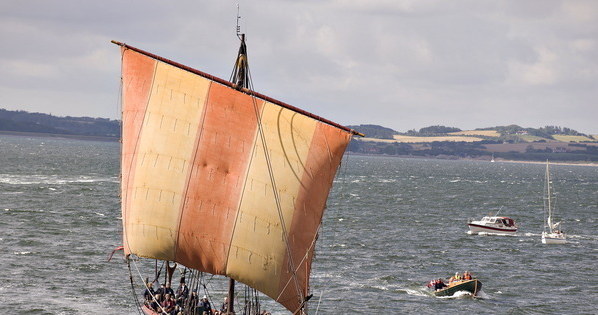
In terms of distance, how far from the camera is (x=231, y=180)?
39344 millimetres

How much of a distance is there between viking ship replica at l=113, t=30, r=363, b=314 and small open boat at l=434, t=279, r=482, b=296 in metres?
24.8

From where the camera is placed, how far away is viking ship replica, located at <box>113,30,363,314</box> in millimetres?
38969

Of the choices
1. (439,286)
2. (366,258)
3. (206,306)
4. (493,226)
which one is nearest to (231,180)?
(206,306)

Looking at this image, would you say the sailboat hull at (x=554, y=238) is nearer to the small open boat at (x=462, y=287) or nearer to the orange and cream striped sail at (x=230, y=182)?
the small open boat at (x=462, y=287)

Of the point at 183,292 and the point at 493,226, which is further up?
the point at 183,292

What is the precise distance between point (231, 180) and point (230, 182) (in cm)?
9

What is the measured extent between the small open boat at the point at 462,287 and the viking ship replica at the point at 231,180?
2481 cm

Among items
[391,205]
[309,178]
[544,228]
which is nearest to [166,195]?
[309,178]

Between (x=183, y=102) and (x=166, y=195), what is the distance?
4.13 meters

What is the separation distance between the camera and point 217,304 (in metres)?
55.1

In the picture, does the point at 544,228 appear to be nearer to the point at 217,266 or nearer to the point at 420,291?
the point at 420,291

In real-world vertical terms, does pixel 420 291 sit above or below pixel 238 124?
below

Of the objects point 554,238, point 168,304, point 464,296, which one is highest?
point 168,304

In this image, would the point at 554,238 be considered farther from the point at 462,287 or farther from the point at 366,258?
the point at 462,287
